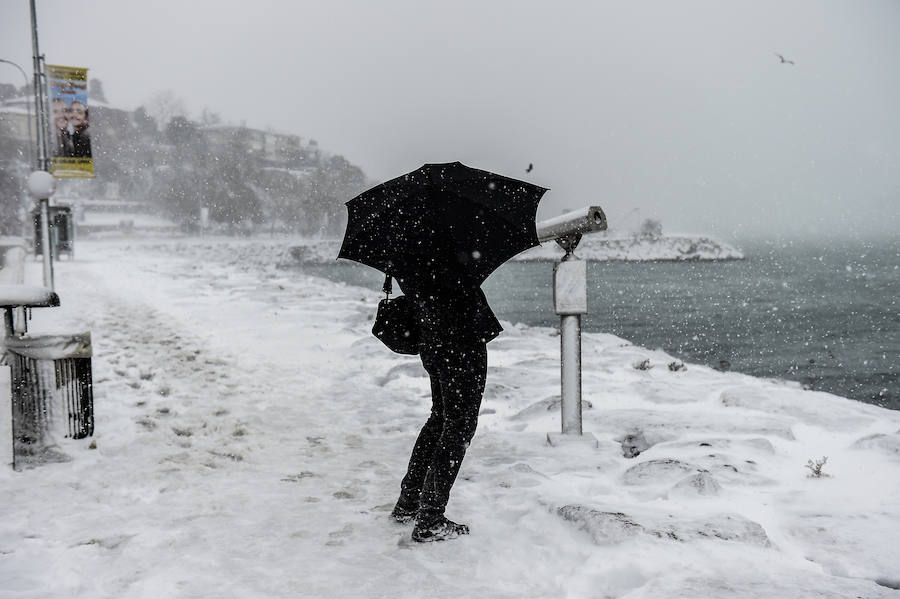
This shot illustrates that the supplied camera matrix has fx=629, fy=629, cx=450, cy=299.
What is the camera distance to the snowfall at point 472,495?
2.76 meters

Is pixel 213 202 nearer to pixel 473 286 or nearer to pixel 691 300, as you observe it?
pixel 691 300

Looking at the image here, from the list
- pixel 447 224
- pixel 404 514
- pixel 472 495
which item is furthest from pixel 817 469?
pixel 447 224

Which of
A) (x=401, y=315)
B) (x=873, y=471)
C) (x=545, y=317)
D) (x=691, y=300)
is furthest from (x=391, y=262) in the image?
(x=691, y=300)

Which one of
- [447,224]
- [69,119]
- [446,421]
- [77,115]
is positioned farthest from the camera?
[77,115]

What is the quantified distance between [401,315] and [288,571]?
129cm

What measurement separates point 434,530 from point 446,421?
56 centimetres

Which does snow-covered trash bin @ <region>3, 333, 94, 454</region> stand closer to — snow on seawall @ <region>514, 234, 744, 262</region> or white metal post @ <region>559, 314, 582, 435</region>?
white metal post @ <region>559, 314, 582, 435</region>

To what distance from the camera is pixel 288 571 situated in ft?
9.39

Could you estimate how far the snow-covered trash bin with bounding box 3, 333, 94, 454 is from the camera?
4109 mm

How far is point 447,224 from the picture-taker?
2.94 m

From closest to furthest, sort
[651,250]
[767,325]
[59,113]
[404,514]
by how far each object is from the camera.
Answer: [404,514] < [59,113] < [767,325] < [651,250]

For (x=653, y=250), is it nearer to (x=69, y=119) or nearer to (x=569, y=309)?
(x=69, y=119)

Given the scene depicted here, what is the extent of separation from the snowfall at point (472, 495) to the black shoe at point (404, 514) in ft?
0.14

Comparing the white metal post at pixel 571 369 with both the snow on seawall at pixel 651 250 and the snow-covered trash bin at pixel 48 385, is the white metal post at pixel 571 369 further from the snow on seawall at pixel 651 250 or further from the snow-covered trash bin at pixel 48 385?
the snow on seawall at pixel 651 250
